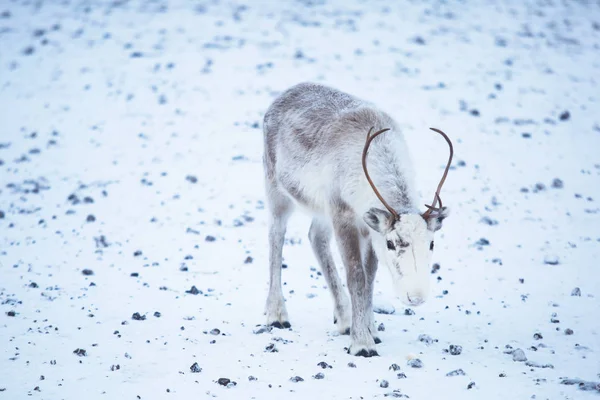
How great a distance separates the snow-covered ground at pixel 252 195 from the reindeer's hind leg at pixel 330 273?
0.69 feet

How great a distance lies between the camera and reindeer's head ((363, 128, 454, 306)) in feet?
18.9

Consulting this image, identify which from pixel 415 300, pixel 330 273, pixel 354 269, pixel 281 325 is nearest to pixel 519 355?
pixel 415 300

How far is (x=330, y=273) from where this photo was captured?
769cm

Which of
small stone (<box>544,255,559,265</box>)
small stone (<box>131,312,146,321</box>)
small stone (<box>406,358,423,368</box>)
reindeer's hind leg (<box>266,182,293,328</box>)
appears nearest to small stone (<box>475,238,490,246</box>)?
small stone (<box>544,255,559,265</box>)

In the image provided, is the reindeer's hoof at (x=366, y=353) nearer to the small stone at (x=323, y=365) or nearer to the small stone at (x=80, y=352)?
the small stone at (x=323, y=365)

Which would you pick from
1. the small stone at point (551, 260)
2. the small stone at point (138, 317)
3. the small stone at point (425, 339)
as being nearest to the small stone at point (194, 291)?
the small stone at point (138, 317)

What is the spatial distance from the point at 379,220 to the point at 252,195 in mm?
5619

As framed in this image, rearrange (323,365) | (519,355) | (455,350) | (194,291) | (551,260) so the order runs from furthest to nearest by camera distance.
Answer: (551,260) < (194,291) < (455,350) < (519,355) < (323,365)

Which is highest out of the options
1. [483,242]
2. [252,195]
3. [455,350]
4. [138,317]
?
[455,350]

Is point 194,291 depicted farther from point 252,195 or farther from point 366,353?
point 252,195

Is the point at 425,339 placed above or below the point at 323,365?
below

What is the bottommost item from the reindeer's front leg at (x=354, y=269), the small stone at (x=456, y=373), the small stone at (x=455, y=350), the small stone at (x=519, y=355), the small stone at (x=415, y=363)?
the small stone at (x=455, y=350)

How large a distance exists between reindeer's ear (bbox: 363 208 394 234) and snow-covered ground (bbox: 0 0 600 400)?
1199mm

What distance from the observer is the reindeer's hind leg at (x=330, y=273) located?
7.33 m
